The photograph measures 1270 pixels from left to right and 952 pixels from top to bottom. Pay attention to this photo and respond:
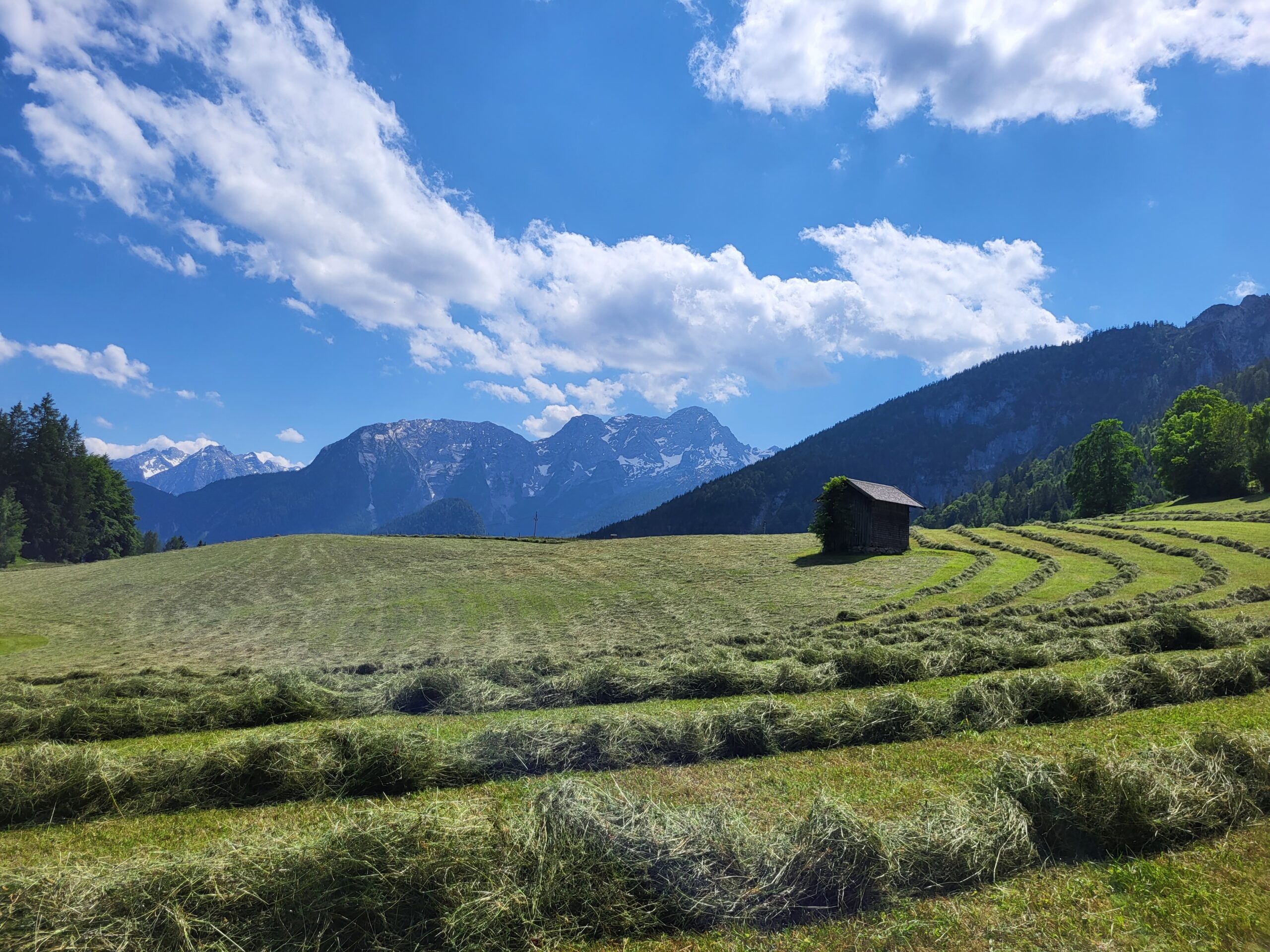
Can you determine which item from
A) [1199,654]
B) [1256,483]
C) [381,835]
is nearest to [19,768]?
[381,835]

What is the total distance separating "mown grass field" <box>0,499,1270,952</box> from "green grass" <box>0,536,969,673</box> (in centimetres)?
33

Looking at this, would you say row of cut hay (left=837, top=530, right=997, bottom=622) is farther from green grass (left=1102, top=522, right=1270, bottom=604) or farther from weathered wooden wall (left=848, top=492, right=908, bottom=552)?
green grass (left=1102, top=522, right=1270, bottom=604)

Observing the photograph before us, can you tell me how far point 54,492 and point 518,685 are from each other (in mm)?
107646

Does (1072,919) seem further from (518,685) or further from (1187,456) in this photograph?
(1187,456)

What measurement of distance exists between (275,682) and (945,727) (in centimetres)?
1665

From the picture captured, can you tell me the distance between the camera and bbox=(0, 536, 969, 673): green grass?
2584 cm

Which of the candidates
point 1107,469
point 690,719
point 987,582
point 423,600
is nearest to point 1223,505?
point 1107,469

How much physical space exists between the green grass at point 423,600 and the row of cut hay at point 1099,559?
7550 mm

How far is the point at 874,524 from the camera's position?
50.3m

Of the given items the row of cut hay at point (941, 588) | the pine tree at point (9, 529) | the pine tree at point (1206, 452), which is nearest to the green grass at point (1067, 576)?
the row of cut hay at point (941, 588)

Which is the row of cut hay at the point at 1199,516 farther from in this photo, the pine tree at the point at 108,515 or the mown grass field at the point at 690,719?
the pine tree at the point at 108,515

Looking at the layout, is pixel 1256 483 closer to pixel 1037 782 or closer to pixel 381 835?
pixel 1037 782

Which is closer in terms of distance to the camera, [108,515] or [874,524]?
[874,524]

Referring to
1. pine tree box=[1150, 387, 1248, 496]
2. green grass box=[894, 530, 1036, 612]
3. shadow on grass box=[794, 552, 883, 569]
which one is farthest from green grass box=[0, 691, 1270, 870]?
pine tree box=[1150, 387, 1248, 496]
